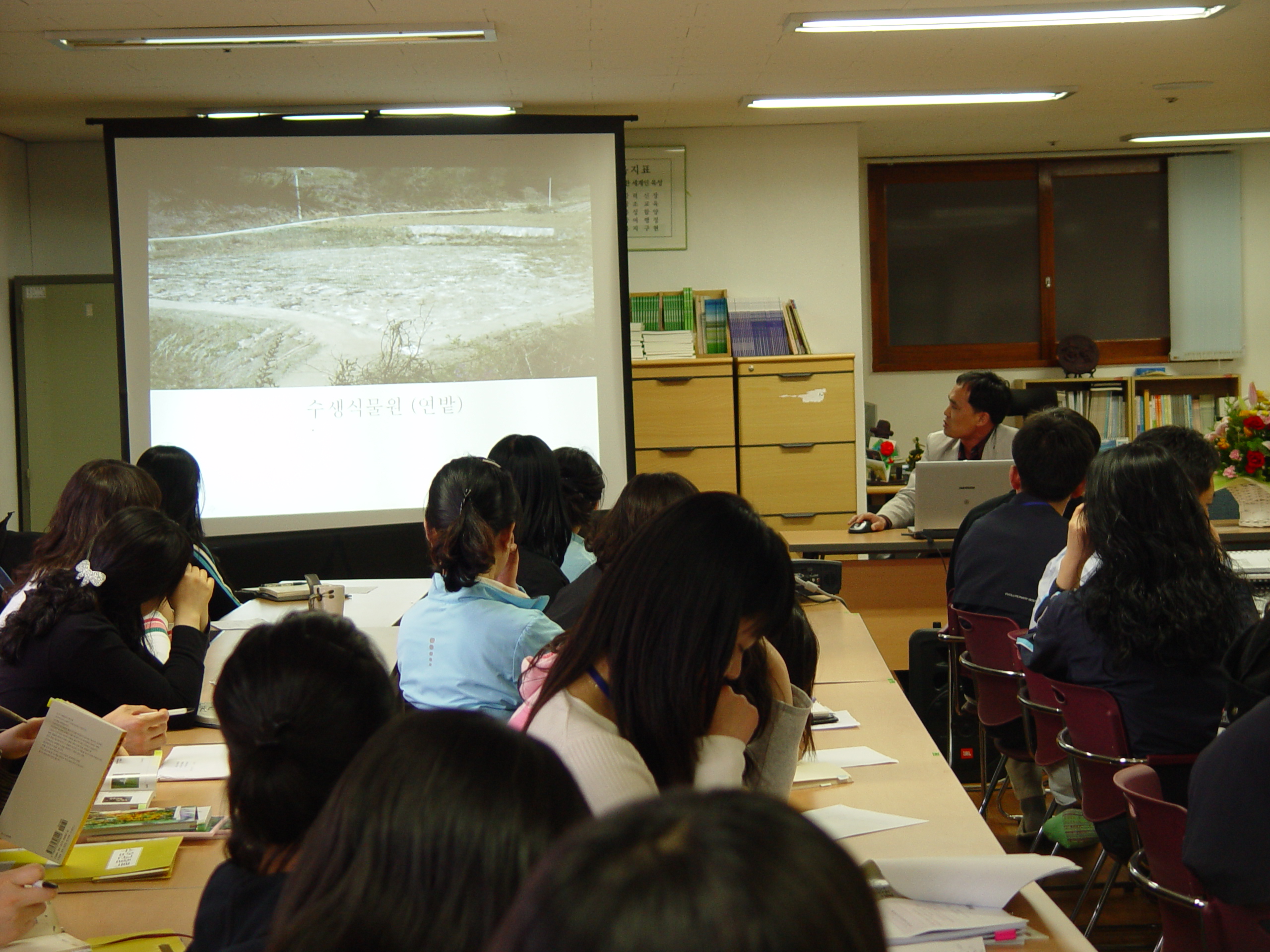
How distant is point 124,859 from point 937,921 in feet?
4.28

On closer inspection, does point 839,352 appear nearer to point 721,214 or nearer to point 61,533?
point 721,214

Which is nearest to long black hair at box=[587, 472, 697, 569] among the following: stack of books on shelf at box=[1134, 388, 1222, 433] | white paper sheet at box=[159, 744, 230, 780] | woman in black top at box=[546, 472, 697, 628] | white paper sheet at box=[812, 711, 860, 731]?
woman in black top at box=[546, 472, 697, 628]

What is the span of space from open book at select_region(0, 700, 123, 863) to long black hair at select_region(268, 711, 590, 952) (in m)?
1.07

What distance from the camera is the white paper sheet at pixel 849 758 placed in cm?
218

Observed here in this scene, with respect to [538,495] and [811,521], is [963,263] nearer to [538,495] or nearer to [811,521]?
[811,521]

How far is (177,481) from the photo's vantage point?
12.4ft

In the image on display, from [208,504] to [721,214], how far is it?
3.35 meters

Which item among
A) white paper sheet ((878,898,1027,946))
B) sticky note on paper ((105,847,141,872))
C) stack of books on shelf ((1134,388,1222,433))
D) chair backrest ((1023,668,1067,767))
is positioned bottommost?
chair backrest ((1023,668,1067,767))

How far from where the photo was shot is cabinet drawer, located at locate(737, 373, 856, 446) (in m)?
6.14

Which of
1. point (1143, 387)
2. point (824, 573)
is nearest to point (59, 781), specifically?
point (824, 573)

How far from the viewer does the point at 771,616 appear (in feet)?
4.41

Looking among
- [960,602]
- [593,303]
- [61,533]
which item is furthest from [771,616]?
[593,303]

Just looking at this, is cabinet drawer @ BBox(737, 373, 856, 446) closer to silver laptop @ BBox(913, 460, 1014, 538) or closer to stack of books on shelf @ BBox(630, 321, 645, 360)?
stack of books on shelf @ BBox(630, 321, 645, 360)

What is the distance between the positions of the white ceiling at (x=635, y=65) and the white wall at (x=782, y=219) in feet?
0.56
